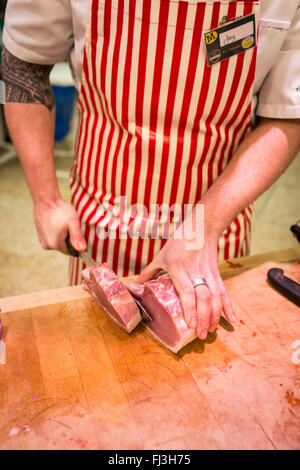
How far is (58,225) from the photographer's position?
1375 mm

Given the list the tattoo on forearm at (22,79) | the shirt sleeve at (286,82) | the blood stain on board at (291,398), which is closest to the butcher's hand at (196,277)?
the blood stain on board at (291,398)

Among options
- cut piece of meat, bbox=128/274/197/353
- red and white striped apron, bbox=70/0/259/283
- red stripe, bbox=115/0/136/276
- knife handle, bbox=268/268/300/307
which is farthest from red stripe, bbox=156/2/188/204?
knife handle, bbox=268/268/300/307

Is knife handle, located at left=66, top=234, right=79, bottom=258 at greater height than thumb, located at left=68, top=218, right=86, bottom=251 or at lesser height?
lesser

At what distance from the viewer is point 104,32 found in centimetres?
114

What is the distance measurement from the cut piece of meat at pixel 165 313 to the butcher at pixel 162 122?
28 mm

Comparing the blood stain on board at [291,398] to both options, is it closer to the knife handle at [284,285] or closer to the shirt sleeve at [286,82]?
the knife handle at [284,285]

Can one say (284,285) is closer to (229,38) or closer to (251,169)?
(251,169)

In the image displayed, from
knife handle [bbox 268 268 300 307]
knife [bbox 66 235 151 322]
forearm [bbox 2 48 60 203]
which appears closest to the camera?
knife [bbox 66 235 151 322]

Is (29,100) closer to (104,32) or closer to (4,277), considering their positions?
(104,32)

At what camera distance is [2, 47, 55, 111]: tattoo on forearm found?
4.47 ft

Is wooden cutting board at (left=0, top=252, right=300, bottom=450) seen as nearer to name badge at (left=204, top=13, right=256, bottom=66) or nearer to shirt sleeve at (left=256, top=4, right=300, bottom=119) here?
shirt sleeve at (left=256, top=4, right=300, bottom=119)

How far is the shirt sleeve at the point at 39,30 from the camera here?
46.9 inches

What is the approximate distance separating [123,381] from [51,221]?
64 centimetres

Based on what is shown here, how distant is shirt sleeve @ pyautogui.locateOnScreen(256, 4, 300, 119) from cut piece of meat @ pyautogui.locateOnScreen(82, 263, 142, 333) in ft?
2.39
